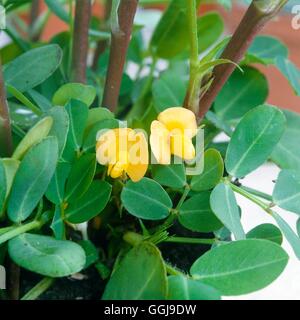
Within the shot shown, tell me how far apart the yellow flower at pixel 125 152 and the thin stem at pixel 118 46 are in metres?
0.08

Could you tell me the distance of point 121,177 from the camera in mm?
391

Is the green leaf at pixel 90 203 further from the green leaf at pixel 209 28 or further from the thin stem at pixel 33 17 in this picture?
the thin stem at pixel 33 17

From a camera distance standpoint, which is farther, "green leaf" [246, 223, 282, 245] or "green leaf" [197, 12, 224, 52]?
"green leaf" [197, 12, 224, 52]

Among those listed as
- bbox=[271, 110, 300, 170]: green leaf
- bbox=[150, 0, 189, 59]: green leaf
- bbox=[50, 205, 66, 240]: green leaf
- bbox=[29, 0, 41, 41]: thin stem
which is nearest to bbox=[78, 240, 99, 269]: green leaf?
bbox=[50, 205, 66, 240]: green leaf

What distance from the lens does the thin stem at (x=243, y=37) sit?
1.17ft

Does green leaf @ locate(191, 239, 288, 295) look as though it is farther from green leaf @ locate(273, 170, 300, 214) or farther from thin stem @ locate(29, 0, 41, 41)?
thin stem @ locate(29, 0, 41, 41)

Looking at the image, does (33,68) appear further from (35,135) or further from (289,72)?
(289,72)

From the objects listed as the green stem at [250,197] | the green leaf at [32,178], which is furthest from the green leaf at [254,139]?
the green leaf at [32,178]

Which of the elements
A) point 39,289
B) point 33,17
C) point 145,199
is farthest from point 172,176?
point 33,17

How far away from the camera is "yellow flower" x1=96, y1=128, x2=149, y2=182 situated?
348mm

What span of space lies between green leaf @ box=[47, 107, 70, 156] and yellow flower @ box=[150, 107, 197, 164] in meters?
0.05

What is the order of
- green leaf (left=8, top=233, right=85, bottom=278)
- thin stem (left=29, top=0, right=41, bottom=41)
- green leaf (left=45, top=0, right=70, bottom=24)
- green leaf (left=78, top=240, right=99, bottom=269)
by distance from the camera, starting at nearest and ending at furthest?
green leaf (left=8, top=233, right=85, bottom=278)
green leaf (left=78, top=240, right=99, bottom=269)
green leaf (left=45, top=0, right=70, bottom=24)
thin stem (left=29, top=0, right=41, bottom=41)

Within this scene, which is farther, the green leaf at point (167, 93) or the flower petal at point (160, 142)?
the green leaf at point (167, 93)

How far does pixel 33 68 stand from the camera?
1.39 feet
